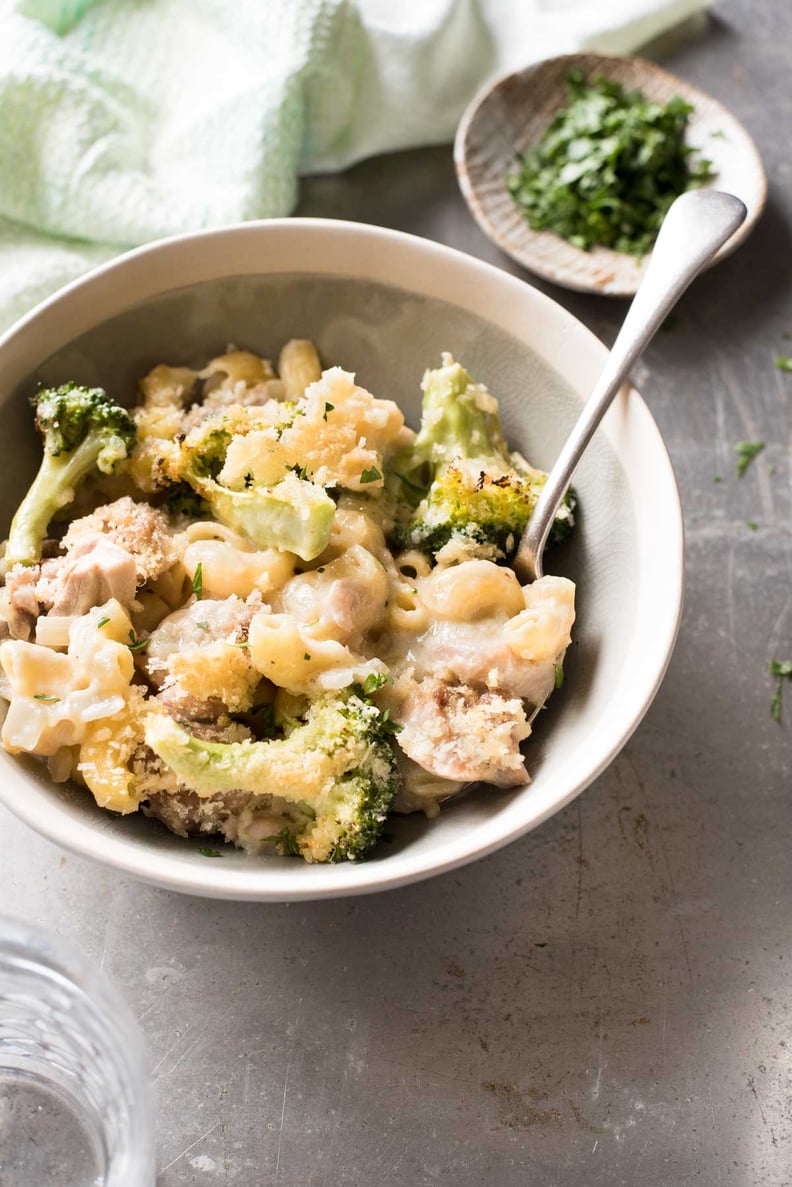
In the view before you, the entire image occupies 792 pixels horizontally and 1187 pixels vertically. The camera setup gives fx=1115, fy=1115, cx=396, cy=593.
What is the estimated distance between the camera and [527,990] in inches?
97.6

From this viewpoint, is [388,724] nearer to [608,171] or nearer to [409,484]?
[409,484]

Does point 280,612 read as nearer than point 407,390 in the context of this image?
Yes

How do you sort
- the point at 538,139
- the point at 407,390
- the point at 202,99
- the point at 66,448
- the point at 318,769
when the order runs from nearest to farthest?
the point at 318,769 < the point at 66,448 < the point at 407,390 < the point at 202,99 < the point at 538,139

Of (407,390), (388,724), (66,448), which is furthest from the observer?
(407,390)

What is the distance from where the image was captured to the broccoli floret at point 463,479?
2.40 metres

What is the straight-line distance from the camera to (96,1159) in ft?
7.48

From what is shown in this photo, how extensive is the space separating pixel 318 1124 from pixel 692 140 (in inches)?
119

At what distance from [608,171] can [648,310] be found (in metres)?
1.11

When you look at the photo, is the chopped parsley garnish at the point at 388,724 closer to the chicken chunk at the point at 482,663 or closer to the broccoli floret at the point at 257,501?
the chicken chunk at the point at 482,663

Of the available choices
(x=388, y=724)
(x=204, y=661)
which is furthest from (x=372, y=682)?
(x=204, y=661)

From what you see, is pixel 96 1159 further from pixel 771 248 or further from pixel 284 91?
pixel 771 248

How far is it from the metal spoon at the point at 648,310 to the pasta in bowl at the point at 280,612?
55 millimetres

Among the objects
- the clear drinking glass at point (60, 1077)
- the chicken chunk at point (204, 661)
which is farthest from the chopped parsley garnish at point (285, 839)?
the clear drinking glass at point (60, 1077)

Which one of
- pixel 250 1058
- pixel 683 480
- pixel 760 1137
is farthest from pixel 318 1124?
pixel 683 480
